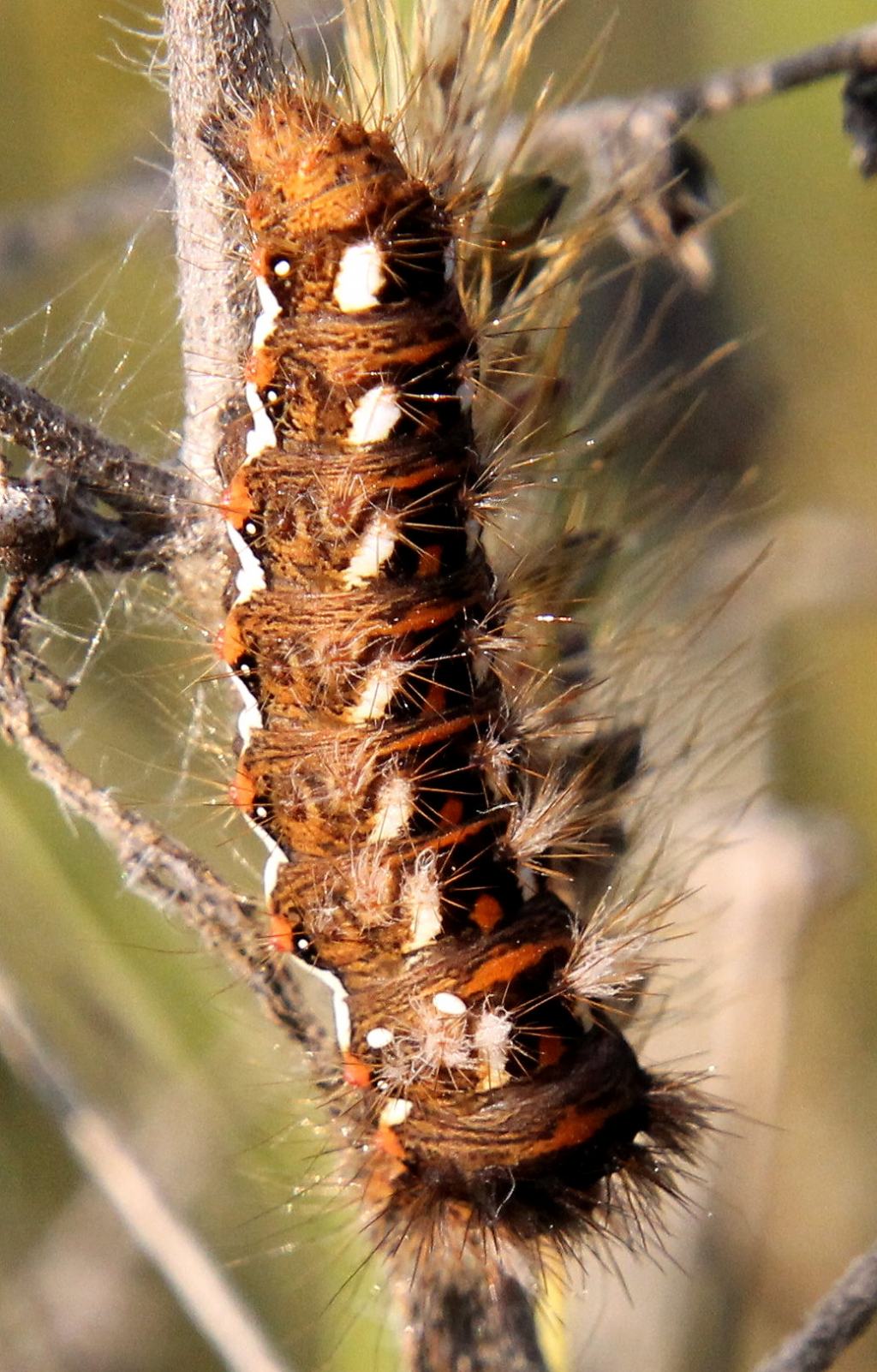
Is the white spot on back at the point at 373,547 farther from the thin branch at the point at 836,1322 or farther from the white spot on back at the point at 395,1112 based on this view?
the thin branch at the point at 836,1322

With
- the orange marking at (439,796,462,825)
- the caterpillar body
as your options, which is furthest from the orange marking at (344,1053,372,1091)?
the orange marking at (439,796,462,825)

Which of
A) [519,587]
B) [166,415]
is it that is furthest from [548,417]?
[166,415]

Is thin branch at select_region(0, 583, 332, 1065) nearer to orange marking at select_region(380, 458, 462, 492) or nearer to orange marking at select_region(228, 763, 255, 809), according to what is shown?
orange marking at select_region(228, 763, 255, 809)

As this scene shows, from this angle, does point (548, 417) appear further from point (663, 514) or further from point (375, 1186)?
point (375, 1186)

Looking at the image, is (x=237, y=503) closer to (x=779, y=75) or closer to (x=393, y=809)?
(x=393, y=809)

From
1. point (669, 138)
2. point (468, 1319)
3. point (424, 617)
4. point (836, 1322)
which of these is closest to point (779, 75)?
point (669, 138)

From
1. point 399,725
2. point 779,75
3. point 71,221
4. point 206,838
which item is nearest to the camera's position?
point 399,725
